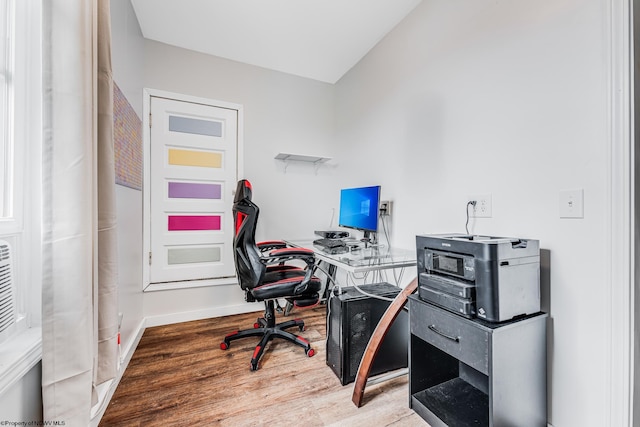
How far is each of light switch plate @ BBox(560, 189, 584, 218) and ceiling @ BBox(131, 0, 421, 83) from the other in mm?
1760

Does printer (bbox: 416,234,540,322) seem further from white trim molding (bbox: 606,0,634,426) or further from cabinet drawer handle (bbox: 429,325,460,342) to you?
white trim molding (bbox: 606,0,634,426)

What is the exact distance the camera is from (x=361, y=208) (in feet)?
7.23

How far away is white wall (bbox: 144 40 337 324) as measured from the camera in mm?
2479

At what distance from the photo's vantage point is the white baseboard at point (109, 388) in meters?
1.26

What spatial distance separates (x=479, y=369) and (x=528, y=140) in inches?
43.9

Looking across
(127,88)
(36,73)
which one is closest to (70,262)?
(36,73)

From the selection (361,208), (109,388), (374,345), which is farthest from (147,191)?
(374,345)

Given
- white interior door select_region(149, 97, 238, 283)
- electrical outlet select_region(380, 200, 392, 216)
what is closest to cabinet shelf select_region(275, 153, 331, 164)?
white interior door select_region(149, 97, 238, 283)

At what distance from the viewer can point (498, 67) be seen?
1.42 metres

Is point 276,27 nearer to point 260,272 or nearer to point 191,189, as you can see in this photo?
point 191,189

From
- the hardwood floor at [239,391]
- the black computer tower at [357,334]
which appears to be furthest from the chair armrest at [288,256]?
the hardwood floor at [239,391]

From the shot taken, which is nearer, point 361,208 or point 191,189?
point 361,208

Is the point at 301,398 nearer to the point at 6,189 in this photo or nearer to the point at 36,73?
the point at 6,189

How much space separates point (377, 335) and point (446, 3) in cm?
220
